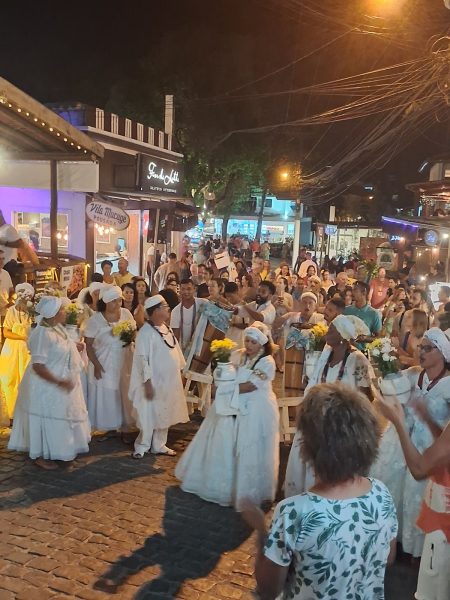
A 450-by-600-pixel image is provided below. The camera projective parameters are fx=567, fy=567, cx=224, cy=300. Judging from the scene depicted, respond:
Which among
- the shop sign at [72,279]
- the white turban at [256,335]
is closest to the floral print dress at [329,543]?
the white turban at [256,335]

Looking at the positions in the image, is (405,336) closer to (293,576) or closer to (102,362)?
(102,362)

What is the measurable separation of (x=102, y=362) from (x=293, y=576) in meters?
5.33

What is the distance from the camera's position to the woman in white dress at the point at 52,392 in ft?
19.6

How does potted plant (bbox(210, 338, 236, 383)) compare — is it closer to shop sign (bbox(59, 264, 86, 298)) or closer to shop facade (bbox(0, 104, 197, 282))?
shop sign (bbox(59, 264, 86, 298))

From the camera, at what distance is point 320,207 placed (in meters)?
54.8

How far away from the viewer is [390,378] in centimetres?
464

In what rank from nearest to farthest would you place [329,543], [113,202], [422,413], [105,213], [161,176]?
[329,543] < [422,413] < [105,213] < [113,202] < [161,176]

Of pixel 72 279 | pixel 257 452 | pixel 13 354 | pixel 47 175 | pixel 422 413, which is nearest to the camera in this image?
pixel 422 413

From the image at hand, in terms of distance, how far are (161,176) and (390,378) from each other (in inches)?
602

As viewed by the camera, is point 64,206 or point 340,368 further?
point 64,206

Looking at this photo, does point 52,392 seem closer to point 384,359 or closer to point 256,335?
point 256,335

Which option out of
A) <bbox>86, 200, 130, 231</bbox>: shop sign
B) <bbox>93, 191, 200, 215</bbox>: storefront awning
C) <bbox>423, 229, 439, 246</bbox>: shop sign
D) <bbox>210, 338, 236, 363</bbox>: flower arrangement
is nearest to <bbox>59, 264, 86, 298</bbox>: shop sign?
<bbox>86, 200, 130, 231</bbox>: shop sign

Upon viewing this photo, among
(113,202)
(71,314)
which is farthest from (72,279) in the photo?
(113,202)

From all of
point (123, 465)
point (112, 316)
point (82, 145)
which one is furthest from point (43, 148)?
point (123, 465)
